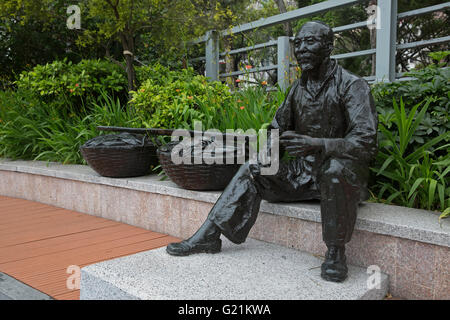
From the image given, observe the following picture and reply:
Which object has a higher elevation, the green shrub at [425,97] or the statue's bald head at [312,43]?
the statue's bald head at [312,43]

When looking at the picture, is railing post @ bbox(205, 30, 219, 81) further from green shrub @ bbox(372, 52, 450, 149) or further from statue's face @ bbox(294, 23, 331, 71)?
statue's face @ bbox(294, 23, 331, 71)

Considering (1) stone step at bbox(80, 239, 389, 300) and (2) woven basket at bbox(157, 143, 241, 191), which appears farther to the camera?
(2) woven basket at bbox(157, 143, 241, 191)

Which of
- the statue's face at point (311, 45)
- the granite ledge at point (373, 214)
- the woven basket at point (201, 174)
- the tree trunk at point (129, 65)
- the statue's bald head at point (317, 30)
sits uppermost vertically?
the tree trunk at point (129, 65)

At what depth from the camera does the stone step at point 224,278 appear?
6.33 ft

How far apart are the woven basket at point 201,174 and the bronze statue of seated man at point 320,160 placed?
56cm

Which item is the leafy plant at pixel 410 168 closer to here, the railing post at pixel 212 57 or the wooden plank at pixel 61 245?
the wooden plank at pixel 61 245

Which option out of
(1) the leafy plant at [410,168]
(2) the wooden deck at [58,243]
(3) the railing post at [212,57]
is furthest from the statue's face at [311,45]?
(3) the railing post at [212,57]

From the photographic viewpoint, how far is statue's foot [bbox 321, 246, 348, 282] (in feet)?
6.74

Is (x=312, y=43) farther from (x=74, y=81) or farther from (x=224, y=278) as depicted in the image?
(x=74, y=81)

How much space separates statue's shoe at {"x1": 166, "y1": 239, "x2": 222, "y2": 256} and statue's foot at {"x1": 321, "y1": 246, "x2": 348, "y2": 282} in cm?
68

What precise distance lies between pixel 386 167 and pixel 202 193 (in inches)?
52.6

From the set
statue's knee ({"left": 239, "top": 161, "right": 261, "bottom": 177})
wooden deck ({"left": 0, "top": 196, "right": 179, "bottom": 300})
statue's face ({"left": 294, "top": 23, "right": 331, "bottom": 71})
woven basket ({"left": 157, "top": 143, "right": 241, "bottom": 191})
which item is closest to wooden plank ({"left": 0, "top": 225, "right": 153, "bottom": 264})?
wooden deck ({"left": 0, "top": 196, "right": 179, "bottom": 300})

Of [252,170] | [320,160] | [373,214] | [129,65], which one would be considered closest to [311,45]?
[320,160]
